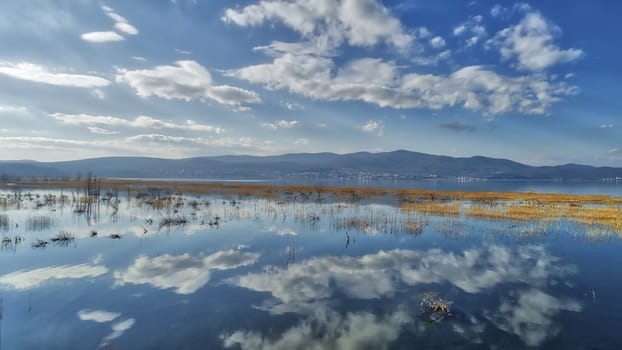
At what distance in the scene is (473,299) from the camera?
531 inches

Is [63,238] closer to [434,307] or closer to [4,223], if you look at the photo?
[4,223]

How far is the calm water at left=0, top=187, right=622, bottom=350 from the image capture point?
10359 millimetres

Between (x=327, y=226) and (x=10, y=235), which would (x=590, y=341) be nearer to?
(x=327, y=226)

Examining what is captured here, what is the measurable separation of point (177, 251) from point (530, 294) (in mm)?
19413

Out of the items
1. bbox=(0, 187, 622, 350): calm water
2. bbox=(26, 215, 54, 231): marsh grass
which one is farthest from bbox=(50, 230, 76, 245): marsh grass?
bbox=(26, 215, 54, 231): marsh grass

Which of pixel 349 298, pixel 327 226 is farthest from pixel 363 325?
pixel 327 226

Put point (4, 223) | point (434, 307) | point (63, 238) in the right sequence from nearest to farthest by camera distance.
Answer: point (434, 307) < point (63, 238) < point (4, 223)

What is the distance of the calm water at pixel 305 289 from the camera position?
10.4 meters

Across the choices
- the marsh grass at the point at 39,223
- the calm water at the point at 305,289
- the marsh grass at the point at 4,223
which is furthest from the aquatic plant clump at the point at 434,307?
the marsh grass at the point at 4,223

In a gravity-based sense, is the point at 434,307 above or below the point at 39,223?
below

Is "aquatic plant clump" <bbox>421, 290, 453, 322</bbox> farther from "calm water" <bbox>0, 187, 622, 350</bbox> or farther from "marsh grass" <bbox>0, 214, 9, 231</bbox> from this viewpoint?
"marsh grass" <bbox>0, 214, 9, 231</bbox>

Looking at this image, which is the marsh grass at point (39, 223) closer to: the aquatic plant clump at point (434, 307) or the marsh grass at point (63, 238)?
the marsh grass at point (63, 238)

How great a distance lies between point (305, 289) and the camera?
14523 mm

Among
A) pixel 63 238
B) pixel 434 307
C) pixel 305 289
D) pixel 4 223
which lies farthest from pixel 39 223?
pixel 434 307
